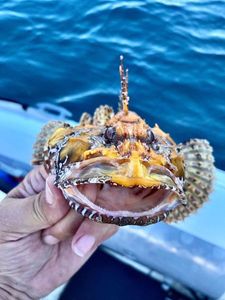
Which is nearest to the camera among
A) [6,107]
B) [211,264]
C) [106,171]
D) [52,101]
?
[106,171]

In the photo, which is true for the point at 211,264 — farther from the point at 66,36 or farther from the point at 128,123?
the point at 66,36

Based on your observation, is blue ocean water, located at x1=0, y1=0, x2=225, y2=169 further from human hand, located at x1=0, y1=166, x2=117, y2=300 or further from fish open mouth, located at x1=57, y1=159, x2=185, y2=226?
fish open mouth, located at x1=57, y1=159, x2=185, y2=226

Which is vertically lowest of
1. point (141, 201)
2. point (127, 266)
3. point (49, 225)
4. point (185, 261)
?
point (127, 266)

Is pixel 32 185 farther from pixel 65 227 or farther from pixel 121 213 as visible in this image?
pixel 121 213

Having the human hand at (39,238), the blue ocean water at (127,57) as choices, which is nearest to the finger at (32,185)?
the human hand at (39,238)

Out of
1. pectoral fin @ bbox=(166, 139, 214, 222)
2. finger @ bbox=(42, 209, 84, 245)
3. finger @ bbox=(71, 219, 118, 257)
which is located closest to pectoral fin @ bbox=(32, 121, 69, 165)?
finger @ bbox=(42, 209, 84, 245)

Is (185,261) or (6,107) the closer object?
(185,261)

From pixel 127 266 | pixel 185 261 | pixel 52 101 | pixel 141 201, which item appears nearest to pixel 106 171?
pixel 141 201
